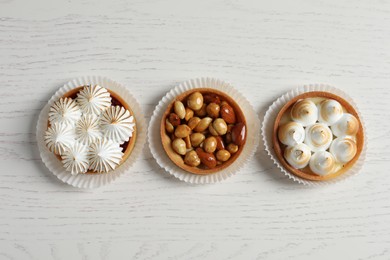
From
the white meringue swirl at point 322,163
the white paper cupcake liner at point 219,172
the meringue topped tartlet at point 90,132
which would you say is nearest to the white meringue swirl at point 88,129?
the meringue topped tartlet at point 90,132

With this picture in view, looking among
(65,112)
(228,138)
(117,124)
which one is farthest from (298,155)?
(65,112)

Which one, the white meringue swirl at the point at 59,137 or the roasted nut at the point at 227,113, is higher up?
the roasted nut at the point at 227,113

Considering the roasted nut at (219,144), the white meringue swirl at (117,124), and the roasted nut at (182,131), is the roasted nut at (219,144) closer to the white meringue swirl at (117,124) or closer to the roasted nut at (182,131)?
the roasted nut at (182,131)

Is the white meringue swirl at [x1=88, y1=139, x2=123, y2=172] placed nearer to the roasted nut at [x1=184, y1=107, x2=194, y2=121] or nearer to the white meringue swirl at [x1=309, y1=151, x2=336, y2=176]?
the roasted nut at [x1=184, y1=107, x2=194, y2=121]

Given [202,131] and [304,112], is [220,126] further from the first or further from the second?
[304,112]

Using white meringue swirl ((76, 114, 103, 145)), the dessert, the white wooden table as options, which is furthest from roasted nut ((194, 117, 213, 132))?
white meringue swirl ((76, 114, 103, 145))

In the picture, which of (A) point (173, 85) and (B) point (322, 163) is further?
(A) point (173, 85)
